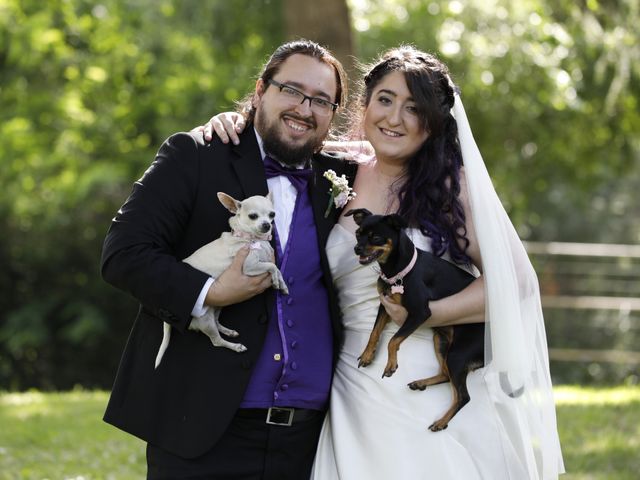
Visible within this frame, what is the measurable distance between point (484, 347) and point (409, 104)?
1.04 meters

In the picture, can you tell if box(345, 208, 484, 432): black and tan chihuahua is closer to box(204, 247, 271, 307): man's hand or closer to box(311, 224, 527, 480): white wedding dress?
box(311, 224, 527, 480): white wedding dress

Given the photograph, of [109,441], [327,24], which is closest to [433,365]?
[109,441]

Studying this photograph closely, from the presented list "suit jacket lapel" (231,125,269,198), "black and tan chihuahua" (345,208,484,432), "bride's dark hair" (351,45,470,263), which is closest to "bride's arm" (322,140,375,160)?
"bride's dark hair" (351,45,470,263)

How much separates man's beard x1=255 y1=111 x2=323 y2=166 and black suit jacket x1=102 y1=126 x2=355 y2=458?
0.10 m

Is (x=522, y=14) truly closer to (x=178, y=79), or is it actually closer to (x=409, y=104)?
(x=178, y=79)

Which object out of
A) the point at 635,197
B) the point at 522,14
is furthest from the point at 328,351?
the point at 635,197

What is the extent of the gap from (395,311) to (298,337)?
0.39 m

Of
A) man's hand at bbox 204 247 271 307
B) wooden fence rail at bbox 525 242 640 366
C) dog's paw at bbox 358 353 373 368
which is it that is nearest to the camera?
man's hand at bbox 204 247 271 307

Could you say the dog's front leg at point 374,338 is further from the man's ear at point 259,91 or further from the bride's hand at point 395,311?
the man's ear at point 259,91

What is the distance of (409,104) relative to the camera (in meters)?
3.89

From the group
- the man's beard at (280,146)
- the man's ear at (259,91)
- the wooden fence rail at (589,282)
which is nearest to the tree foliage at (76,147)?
the wooden fence rail at (589,282)

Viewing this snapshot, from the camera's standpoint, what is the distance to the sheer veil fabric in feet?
12.1

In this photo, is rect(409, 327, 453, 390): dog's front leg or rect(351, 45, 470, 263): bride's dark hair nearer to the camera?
rect(409, 327, 453, 390): dog's front leg

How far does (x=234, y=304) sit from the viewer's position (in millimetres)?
3584
